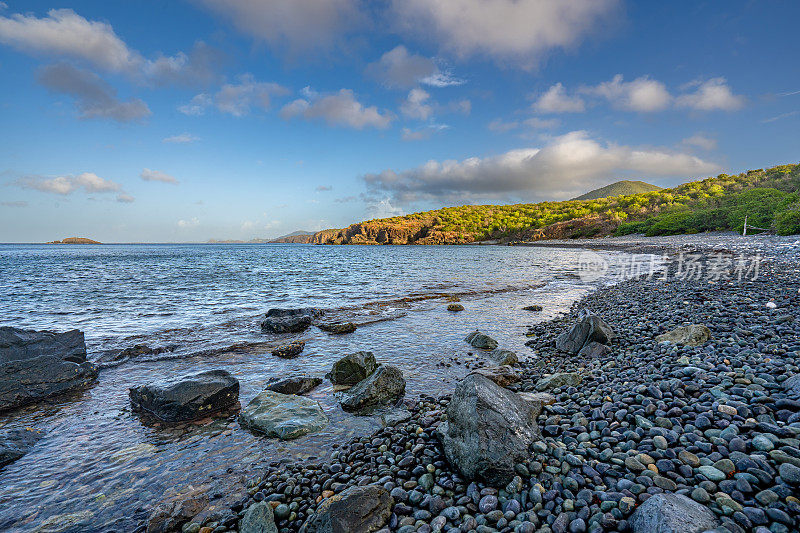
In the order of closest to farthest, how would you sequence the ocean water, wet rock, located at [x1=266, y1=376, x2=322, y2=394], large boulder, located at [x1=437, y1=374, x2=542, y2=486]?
large boulder, located at [x1=437, y1=374, x2=542, y2=486]
the ocean water
wet rock, located at [x1=266, y1=376, x2=322, y2=394]

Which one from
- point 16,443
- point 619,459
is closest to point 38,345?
point 16,443

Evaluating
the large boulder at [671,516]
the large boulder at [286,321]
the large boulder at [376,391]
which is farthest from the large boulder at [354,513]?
the large boulder at [286,321]

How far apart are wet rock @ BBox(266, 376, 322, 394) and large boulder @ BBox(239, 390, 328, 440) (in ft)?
2.41

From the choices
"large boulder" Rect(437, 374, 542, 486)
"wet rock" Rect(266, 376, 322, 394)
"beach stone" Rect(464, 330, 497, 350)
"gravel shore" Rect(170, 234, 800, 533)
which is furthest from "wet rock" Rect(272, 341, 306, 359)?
"large boulder" Rect(437, 374, 542, 486)

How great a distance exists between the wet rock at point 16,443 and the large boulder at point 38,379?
2031 mm

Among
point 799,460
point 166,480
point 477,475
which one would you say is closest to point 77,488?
point 166,480

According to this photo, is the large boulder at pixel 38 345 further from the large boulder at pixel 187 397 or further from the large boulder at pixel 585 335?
the large boulder at pixel 585 335

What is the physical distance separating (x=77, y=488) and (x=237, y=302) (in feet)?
54.4

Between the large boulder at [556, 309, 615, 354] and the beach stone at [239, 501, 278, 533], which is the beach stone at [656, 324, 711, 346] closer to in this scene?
the large boulder at [556, 309, 615, 354]

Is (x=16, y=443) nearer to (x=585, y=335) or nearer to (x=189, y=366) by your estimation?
(x=189, y=366)

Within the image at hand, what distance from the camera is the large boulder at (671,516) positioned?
2799 millimetres

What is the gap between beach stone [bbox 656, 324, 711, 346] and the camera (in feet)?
23.6

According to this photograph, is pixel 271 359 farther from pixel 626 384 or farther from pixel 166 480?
pixel 626 384

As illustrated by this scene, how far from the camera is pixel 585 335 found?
9328 millimetres
